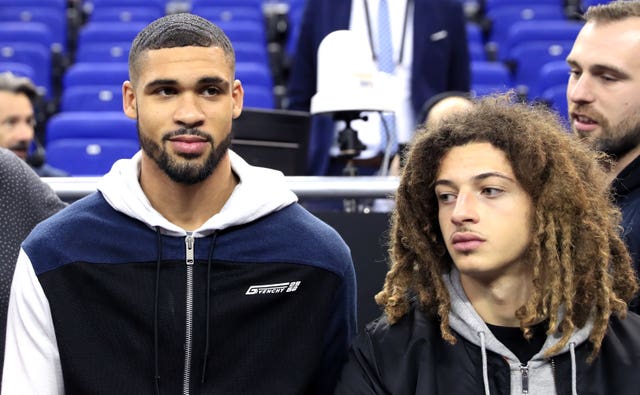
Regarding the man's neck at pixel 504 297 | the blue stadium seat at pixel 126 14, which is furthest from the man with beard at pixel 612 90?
the blue stadium seat at pixel 126 14

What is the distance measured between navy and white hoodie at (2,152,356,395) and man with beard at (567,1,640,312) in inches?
33.5

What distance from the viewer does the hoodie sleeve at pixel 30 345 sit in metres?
2.56

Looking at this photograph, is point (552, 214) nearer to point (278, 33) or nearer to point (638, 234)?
point (638, 234)

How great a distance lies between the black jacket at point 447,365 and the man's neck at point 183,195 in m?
0.52

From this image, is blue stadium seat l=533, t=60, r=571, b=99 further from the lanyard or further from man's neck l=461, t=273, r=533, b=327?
man's neck l=461, t=273, r=533, b=327

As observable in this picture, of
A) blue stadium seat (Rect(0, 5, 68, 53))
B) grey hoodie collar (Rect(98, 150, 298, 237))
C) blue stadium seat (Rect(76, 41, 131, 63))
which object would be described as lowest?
grey hoodie collar (Rect(98, 150, 298, 237))

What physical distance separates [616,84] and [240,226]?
3.80ft

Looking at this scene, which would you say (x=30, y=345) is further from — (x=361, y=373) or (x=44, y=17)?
(x=44, y=17)

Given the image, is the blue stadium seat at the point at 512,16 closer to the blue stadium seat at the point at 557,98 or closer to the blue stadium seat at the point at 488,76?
the blue stadium seat at the point at 488,76

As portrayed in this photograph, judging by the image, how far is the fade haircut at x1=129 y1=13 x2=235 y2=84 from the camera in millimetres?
2641

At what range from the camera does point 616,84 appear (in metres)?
3.04

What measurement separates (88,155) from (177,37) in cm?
327

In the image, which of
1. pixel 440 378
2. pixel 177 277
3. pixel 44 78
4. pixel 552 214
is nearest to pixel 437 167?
pixel 552 214

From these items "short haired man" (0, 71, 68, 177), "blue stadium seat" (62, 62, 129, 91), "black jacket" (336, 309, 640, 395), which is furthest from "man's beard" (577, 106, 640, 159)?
"blue stadium seat" (62, 62, 129, 91)
